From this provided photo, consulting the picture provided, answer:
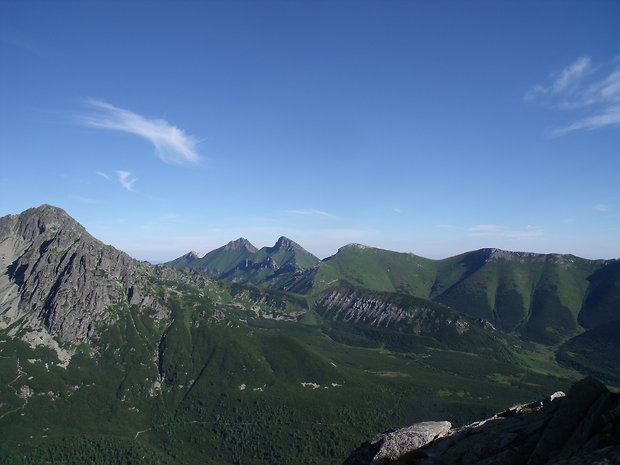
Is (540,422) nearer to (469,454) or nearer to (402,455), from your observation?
(469,454)

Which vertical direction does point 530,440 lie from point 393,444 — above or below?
above

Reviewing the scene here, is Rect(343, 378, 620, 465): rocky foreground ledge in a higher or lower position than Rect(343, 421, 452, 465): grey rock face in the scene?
higher

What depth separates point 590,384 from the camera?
29.0 m

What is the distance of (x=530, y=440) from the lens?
2948 centimetres

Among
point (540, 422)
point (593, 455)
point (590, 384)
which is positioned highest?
point (590, 384)

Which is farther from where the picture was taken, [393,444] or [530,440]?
[393,444]

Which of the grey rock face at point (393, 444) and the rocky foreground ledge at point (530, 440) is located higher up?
the rocky foreground ledge at point (530, 440)

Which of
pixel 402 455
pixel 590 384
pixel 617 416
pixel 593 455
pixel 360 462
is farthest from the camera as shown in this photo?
pixel 360 462

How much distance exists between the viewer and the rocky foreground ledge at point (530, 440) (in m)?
23.3

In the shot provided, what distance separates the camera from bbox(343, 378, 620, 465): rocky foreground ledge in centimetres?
2330

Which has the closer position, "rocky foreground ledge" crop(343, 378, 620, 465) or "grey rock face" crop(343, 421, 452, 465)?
"rocky foreground ledge" crop(343, 378, 620, 465)

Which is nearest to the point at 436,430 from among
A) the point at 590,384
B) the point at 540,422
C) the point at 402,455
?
the point at 402,455

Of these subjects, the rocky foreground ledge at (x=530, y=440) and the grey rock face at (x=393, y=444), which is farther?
the grey rock face at (x=393, y=444)

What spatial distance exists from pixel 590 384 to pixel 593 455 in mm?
9866
